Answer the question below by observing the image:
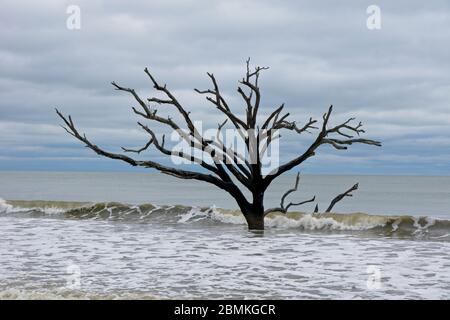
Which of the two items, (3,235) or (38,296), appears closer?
(38,296)

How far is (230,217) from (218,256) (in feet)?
21.8

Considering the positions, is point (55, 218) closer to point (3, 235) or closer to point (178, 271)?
point (3, 235)

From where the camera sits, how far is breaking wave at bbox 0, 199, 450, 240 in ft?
49.7

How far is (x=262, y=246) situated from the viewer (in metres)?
12.4

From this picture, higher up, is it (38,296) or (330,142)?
(330,142)

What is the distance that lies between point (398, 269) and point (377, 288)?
1.71m

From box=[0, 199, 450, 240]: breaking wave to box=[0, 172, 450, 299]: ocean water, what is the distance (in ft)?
0.10

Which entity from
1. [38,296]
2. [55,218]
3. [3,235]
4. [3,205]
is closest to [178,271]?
[38,296]

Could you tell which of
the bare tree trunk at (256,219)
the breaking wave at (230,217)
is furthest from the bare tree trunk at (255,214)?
the breaking wave at (230,217)

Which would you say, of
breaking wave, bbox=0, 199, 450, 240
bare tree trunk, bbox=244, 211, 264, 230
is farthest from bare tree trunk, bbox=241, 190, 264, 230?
breaking wave, bbox=0, 199, 450, 240

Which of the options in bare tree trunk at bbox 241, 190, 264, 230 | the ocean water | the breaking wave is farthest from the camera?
bare tree trunk at bbox 241, 190, 264, 230

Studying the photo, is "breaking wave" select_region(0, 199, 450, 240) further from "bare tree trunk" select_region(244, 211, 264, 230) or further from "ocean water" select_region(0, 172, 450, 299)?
"bare tree trunk" select_region(244, 211, 264, 230)

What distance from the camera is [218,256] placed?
11.0 metres
